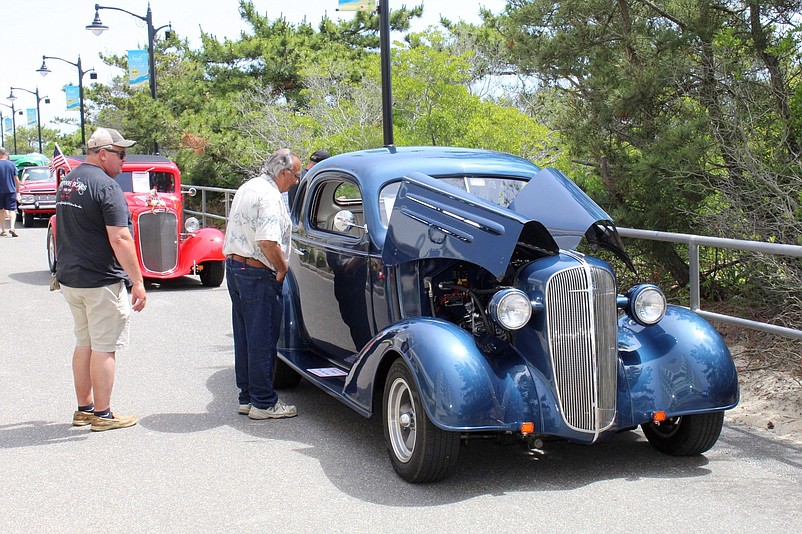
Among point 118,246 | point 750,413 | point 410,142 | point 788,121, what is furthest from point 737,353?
point 410,142

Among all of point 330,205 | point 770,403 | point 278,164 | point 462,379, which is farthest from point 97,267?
point 770,403

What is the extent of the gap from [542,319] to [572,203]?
1055 millimetres

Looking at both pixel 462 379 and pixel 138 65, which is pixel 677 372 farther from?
pixel 138 65

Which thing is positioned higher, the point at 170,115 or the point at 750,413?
the point at 170,115

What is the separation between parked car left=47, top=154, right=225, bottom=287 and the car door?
236 inches

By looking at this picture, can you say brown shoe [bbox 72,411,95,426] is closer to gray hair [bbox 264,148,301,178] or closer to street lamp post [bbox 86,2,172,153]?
gray hair [bbox 264,148,301,178]

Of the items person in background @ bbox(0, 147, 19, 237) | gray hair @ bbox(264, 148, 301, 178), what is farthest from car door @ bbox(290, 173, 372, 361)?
person in background @ bbox(0, 147, 19, 237)

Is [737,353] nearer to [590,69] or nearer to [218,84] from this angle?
[590,69]

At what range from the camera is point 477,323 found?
5777 millimetres

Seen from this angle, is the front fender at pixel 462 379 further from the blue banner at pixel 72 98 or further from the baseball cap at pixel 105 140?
the blue banner at pixel 72 98

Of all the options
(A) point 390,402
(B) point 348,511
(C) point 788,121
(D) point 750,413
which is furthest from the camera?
(C) point 788,121

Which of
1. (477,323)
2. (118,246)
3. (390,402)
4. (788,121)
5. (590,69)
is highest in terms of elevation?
(590,69)

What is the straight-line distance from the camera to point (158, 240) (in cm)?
1336

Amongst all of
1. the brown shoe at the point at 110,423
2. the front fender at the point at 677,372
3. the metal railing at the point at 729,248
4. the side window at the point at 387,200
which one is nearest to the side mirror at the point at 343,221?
the side window at the point at 387,200
